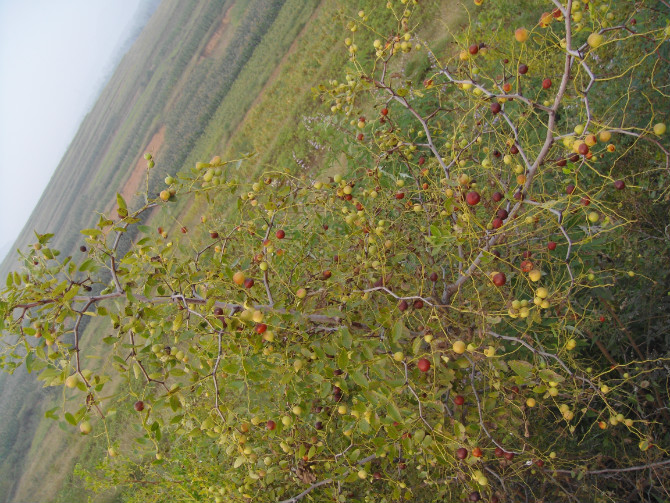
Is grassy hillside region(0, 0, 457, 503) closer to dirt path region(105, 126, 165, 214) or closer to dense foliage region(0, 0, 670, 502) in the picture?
dirt path region(105, 126, 165, 214)

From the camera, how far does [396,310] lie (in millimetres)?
1592

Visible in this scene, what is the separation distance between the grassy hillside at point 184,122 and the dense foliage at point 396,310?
0.38 m

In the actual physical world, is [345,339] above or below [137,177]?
below

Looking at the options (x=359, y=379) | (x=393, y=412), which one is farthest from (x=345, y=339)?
(x=393, y=412)

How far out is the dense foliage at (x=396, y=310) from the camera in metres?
1.39

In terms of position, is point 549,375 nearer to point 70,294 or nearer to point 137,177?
point 70,294

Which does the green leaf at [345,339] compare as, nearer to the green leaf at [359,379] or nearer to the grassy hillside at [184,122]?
the green leaf at [359,379]

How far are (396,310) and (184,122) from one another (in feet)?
109

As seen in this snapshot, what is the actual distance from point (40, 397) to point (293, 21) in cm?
2754

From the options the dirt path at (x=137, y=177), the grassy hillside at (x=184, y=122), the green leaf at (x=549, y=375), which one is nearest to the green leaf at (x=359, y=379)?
the green leaf at (x=549, y=375)

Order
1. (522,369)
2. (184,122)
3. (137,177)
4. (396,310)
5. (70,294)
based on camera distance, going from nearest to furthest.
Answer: (70,294) → (522,369) → (396,310) → (184,122) → (137,177)

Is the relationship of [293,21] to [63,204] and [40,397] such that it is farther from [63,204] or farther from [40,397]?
[63,204]

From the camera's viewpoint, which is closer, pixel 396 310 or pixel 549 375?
pixel 549 375

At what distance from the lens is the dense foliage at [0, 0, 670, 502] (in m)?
1.39
